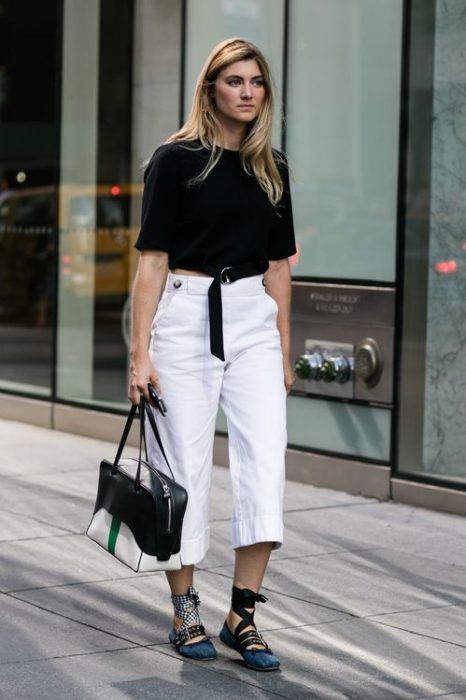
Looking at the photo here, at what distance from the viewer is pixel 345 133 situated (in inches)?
344

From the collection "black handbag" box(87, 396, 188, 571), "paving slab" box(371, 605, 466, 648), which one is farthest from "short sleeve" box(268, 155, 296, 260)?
"paving slab" box(371, 605, 466, 648)

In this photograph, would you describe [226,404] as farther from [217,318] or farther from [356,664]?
[356,664]

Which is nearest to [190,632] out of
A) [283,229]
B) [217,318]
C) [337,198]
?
[217,318]

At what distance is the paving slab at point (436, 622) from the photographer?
5656 millimetres

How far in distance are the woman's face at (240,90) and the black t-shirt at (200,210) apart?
155 millimetres

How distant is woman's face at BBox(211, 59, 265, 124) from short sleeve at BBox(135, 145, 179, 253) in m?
0.26

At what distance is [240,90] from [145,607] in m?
2.15

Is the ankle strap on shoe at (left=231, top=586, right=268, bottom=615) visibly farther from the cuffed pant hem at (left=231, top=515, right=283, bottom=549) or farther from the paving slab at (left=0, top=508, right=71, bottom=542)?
the paving slab at (left=0, top=508, right=71, bottom=542)

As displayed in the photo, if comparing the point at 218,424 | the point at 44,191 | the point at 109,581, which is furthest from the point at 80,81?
the point at 109,581

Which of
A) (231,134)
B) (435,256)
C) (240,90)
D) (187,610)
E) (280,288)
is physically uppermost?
(240,90)

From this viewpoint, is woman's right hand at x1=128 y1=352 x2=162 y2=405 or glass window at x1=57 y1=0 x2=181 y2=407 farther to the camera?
glass window at x1=57 y1=0 x2=181 y2=407

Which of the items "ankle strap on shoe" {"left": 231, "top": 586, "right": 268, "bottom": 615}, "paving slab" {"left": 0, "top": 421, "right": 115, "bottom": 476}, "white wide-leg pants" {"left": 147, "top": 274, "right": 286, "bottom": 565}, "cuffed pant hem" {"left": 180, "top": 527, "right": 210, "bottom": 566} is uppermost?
"white wide-leg pants" {"left": 147, "top": 274, "right": 286, "bottom": 565}

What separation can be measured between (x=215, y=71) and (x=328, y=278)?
3.77m

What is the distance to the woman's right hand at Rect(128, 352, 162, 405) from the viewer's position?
5090 millimetres
